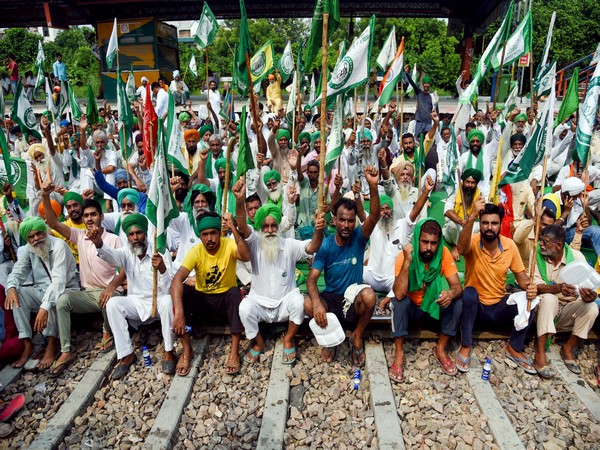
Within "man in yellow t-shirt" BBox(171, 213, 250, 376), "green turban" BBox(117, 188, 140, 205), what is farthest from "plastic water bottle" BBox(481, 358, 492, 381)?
"green turban" BBox(117, 188, 140, 205)

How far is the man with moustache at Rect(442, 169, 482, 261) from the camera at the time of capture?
18.2ft

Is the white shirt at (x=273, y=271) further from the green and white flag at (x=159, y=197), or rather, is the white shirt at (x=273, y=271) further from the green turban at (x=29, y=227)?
the green turban at (x=29, y=227)

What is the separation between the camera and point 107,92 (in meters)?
22.1

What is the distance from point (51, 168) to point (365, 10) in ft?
60.4

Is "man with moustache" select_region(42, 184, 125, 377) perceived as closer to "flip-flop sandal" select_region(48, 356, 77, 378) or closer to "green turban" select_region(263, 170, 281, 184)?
"flip-flop sandal" select_region(48, 356, 77, 378)

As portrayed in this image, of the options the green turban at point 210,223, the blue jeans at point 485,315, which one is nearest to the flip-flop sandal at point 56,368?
the green turban at point 210,223

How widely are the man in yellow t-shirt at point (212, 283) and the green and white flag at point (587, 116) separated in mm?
3883

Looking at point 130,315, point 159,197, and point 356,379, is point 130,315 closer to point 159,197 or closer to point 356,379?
point 159,197

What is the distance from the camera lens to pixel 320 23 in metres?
4.45

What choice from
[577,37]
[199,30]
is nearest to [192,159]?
[199,30]

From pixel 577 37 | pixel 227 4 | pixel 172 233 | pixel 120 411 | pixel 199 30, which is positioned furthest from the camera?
pixel 577 37

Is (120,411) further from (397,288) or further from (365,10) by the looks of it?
(365,10)

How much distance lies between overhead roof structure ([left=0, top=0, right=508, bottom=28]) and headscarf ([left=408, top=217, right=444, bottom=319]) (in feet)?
64.4

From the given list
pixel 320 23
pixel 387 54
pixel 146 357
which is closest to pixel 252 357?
pixel 146 357
